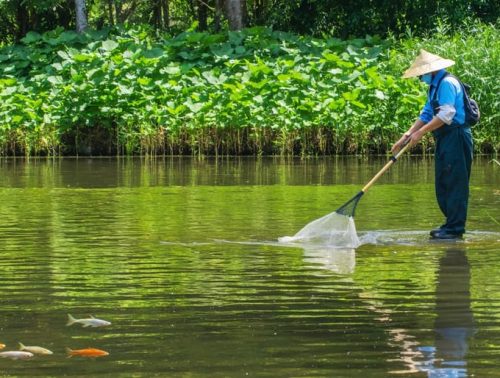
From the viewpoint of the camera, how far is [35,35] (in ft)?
91.8

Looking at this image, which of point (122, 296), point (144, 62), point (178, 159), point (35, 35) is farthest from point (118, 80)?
point (122, 296)

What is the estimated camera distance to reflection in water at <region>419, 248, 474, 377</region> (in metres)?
5.60

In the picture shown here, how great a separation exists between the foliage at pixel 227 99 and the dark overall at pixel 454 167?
450 inches

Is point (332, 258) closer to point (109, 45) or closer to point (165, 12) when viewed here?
point (109, 45)

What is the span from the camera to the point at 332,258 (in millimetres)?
9328

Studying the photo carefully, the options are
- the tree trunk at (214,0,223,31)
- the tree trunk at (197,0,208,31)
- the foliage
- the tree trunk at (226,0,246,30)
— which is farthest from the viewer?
the tree trunk at (197,0,208,31)

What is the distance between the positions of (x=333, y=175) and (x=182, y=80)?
7490mm

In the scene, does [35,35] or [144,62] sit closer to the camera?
[144,62]

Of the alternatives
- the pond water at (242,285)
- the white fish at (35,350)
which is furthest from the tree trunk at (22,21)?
the white fish at (35,350)

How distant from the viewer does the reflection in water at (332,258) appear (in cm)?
876

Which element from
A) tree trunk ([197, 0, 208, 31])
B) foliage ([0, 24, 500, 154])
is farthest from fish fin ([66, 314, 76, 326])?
tree trunk ([197, 0, 208, 31])

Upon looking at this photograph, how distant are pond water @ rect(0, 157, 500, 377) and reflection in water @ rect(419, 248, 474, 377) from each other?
0.5 inches

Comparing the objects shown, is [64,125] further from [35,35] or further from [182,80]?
[35,35]

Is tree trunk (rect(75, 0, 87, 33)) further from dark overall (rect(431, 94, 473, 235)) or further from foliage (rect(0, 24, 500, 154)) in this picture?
dark overall (rect(431, 94, 473, 235))
